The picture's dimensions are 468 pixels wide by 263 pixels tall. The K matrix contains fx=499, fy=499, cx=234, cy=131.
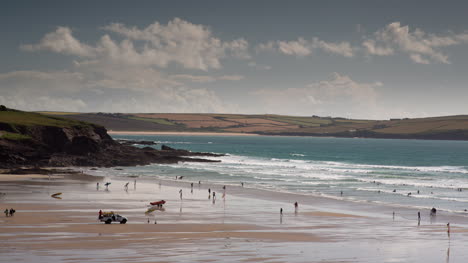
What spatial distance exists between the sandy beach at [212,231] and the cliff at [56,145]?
27461mm

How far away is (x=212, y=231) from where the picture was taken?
133ft

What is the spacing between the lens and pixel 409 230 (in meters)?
43.7

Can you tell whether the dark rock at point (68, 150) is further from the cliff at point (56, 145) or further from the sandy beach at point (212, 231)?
the sandy beach at point (212, 231)

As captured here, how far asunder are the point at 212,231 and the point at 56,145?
69893 mm

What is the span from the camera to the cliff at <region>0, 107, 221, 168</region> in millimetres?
90250

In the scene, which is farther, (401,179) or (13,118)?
(13,118)

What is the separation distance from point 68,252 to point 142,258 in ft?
16.2

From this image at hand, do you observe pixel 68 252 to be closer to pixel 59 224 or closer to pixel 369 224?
pixel 59 224

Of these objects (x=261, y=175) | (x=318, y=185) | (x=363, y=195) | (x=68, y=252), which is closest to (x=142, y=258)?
(x=68, y=252)

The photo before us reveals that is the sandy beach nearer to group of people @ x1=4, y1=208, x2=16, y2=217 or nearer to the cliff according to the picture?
group of people @ x1=4, y1=208, x2=16, y2=217

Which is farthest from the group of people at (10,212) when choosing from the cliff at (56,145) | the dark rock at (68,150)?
the cliff at (56,145)

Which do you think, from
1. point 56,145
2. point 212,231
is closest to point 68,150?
point 56,145

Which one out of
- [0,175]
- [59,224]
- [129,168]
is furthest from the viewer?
[129,168]

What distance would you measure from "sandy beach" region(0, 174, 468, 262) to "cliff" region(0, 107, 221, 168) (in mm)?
27461
